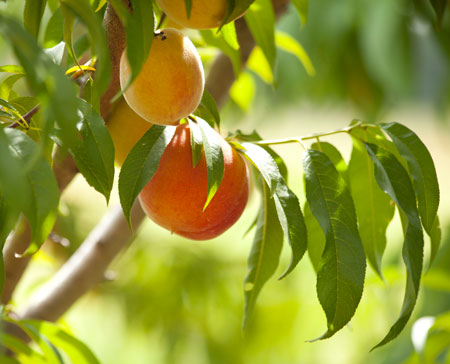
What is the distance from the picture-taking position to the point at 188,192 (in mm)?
314

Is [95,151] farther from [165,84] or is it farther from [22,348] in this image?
[22,348]

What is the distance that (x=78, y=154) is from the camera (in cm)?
27

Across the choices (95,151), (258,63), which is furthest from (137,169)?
(258,63)

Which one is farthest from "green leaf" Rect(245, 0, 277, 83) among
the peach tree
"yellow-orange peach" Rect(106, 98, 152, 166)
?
"yellow-orange peach" Rect(106, 98, 152, 166)

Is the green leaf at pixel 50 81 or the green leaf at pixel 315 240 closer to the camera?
the green leaf at pixel 50 81

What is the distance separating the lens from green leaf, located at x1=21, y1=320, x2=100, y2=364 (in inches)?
15.4

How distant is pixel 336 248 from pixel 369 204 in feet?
0.27

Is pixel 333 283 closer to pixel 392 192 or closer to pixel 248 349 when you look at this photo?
pixel 392 192

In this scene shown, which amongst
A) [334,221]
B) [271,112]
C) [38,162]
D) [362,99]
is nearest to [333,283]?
[334,221]

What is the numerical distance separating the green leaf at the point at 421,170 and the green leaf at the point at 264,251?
2.9 inches

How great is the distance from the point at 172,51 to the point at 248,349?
1.26 meters

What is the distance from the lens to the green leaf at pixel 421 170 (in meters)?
0.31

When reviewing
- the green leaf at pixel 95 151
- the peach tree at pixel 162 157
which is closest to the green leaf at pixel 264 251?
the peach tree at pixel 162 157

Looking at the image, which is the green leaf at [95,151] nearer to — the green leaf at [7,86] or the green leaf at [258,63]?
the green leaf at [7,86]
